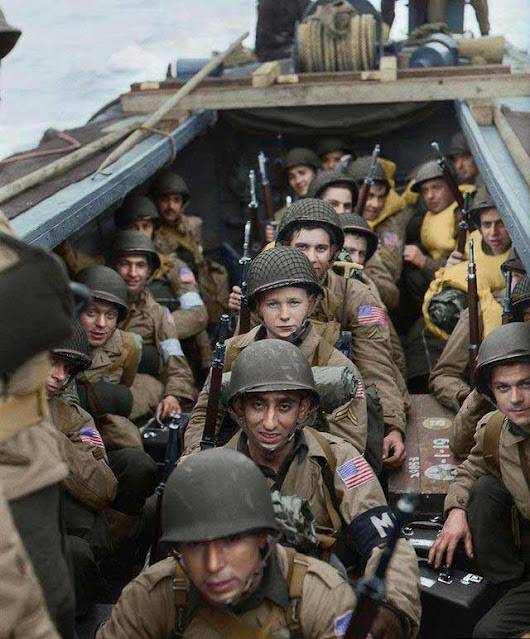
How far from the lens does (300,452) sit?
12.9 ft

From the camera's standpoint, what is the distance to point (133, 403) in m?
5.91

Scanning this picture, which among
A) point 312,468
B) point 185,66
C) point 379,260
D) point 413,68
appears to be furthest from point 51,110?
point 312,468

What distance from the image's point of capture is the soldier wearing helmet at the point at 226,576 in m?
2.91

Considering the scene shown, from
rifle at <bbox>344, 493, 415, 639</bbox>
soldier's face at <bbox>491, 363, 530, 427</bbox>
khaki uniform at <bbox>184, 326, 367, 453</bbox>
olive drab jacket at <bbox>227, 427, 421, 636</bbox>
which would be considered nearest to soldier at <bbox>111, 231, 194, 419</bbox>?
khaki uniform at <bbox>184, 326, 367, 453</bbox>

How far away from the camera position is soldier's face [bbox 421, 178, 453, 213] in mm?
8000

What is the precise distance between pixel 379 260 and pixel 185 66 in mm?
3595

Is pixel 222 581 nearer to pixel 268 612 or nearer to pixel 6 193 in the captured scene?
pixel 268 612

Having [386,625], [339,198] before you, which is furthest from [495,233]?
[386,625]

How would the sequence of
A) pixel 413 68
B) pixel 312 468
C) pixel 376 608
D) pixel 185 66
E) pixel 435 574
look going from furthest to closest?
pixel 185 66 → pixel 413 68 → pixel 435 574 → pixel 312 468 → pixel 376 608

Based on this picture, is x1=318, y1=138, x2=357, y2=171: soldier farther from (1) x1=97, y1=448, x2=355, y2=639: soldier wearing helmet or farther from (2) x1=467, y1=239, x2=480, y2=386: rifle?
(1) x1=97, y1=448, x2=355, y2=639: soldier wearing helmet

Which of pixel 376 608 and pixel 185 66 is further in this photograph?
pixel 185 66

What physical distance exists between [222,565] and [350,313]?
2.86m

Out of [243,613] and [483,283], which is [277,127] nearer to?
[483,283]

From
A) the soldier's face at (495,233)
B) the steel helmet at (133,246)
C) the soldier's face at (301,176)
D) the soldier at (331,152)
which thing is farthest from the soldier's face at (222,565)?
the soldier at (331,152)
